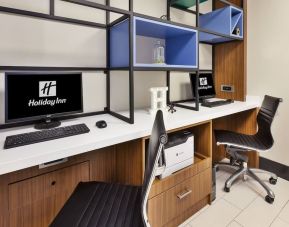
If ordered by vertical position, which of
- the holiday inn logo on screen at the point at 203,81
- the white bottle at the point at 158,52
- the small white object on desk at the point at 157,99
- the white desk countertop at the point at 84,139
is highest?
the white bottle at the point at 158,52

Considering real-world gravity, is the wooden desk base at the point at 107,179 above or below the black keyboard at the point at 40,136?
below

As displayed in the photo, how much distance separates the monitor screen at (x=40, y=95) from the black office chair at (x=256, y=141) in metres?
1.42

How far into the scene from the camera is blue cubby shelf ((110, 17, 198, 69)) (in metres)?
1.44

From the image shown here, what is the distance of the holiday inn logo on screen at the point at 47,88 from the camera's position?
4.14ft

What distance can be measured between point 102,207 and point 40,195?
2.09 feet

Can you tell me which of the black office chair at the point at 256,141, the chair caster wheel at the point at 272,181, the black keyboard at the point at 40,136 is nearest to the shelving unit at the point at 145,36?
the black keyboard at the point at 40,136

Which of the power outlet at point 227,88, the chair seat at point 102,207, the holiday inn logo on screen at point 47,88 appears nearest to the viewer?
the chair seat at point 102,207

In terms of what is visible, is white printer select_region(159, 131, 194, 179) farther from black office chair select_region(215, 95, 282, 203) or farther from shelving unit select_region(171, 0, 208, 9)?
shelving unit select_region(171, 0, 208, 9)

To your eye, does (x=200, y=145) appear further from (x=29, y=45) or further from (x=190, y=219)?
(x=29, y=45)

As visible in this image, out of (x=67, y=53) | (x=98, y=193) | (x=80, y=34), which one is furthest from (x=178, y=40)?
(x=98, y=193)

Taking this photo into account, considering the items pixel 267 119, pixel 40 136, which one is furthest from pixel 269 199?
pixel 40 136

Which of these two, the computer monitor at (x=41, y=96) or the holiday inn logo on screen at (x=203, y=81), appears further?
the holiday inn logo on screen at (x=203, y=81)

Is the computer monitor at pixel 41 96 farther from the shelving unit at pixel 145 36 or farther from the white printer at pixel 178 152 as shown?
the white printer at pixel 178 152

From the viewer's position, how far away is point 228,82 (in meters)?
2.53
